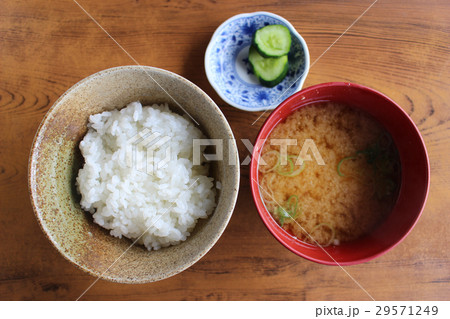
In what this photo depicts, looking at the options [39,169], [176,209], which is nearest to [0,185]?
[39,169]

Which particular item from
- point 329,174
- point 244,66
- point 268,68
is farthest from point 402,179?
point 244,66

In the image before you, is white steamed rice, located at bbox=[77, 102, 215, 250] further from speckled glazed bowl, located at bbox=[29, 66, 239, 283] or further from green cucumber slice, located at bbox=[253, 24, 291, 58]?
green cucumber slice, located at bbox=[253, 24, 291, 58]

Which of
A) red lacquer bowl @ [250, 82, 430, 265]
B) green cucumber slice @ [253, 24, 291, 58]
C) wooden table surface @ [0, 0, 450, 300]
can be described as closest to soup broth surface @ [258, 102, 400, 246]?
red lacquer bowl @ [250, 82, 430, 265]

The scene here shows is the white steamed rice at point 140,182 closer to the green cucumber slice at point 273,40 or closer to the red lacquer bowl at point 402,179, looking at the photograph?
the red lacquer bowl at point 402,179

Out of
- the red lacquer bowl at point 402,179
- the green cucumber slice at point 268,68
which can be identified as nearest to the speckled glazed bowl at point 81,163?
the red lacquer bowl at point 402,179

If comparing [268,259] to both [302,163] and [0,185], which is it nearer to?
[302,163]

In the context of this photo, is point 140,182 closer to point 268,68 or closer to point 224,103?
point 224,103
